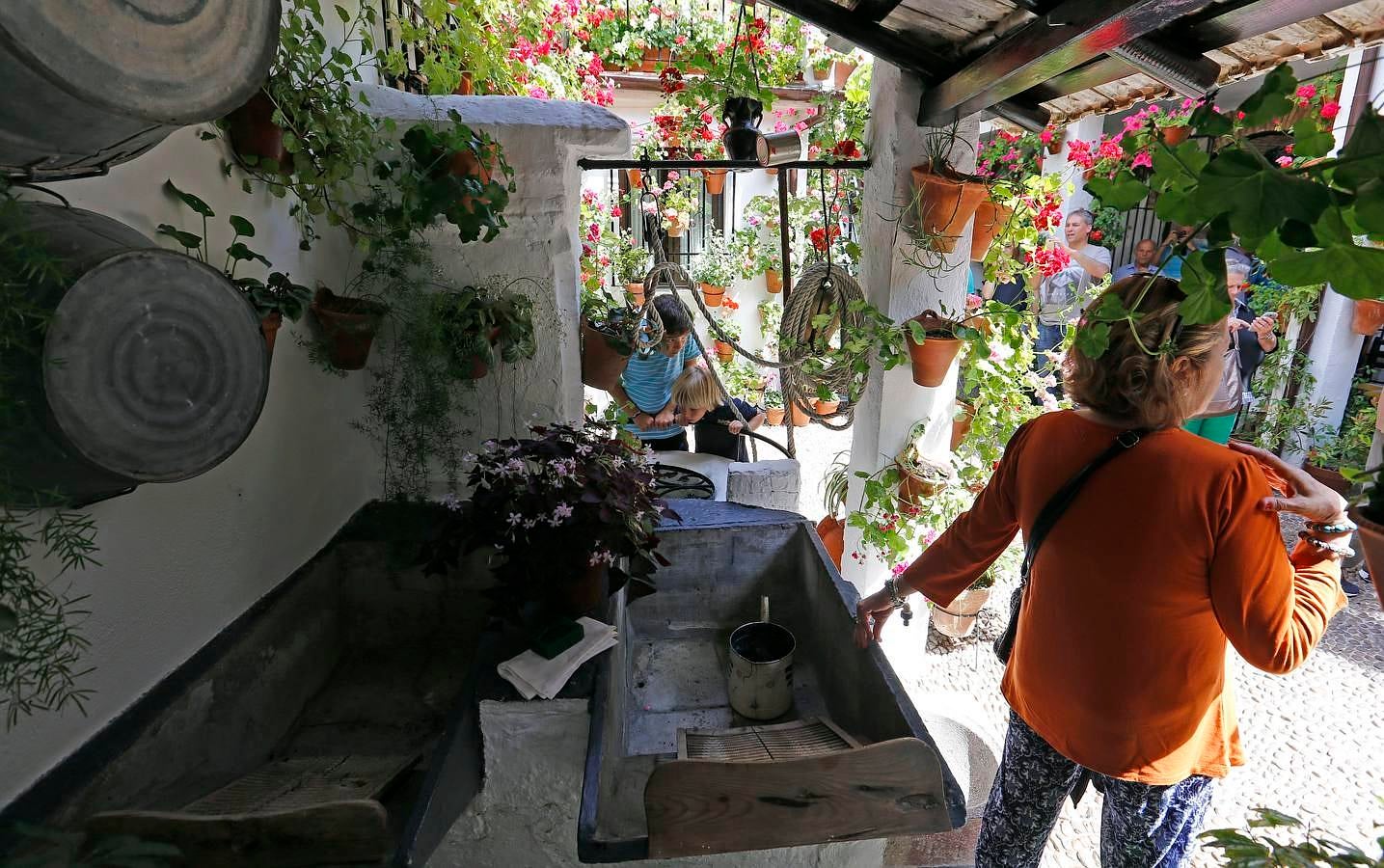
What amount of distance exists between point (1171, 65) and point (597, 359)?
6.70 ft

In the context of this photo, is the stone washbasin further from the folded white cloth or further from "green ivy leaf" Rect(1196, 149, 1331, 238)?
"green ivy leaf" Rect(1196, 149, 1331, 238)

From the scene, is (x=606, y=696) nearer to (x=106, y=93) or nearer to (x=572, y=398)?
(x=572, y=398)

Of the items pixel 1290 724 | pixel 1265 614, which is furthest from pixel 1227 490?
pixel 1290 724

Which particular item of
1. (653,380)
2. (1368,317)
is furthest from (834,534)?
(1368,317)

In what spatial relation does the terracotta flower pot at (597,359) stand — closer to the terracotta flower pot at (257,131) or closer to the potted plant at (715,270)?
the terracotta flower pot at (257,131)

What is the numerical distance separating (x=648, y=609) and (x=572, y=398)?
88cm

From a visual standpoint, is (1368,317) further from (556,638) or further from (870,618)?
(556,638)

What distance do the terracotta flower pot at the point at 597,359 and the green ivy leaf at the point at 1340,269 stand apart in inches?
93.3

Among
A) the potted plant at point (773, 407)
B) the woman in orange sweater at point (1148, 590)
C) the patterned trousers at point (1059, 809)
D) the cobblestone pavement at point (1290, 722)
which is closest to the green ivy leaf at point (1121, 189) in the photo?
the woman in orange sweater at point (1148, 590)

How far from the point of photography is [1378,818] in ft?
8.75

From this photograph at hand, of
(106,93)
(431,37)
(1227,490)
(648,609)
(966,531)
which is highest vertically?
(431,37)

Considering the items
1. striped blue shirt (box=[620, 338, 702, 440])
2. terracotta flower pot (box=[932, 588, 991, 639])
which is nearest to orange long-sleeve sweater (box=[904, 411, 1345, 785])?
terracotta flower pot (box=[932, 588, 991, 639])

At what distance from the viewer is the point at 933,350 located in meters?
2.79

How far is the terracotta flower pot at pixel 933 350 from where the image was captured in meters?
2.76
